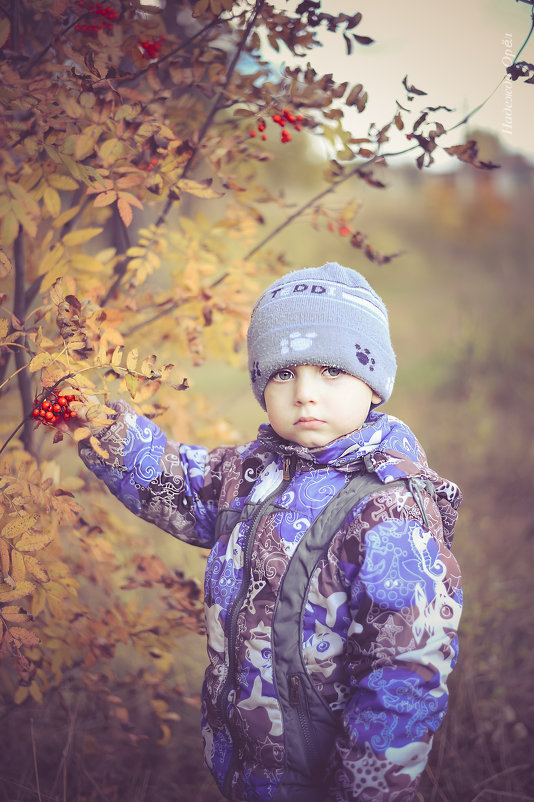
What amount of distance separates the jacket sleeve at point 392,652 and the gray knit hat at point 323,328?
395 mm

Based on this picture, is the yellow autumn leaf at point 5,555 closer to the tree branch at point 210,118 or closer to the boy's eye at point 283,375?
the boy's eye at point 283,375

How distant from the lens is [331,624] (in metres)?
1.49

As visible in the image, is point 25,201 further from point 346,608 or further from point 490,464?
point 490,464

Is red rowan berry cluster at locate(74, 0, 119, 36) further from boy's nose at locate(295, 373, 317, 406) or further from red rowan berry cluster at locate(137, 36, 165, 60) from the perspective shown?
boy's nose at locate(295, 373, 317, 406)

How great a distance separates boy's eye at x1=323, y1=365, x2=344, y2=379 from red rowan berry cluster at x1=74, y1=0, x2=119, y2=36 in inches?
46.7

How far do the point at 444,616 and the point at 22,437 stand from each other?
153 cm

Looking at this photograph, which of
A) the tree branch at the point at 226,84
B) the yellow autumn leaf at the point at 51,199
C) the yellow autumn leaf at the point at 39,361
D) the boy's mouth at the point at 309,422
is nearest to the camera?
the yellow autumn leaf at the point at 39,361

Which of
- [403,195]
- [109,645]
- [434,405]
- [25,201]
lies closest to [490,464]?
[434,405]

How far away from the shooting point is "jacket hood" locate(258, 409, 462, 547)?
5.05ft

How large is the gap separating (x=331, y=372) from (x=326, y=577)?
53 centimetres

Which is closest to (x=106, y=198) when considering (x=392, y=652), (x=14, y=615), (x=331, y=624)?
(x=14, y=615)

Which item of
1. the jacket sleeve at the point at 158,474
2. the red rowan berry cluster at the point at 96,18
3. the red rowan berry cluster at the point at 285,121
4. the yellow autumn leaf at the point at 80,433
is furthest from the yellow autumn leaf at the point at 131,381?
the red rowan berry cluster at the point at 96,18

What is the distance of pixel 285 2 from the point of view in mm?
1866

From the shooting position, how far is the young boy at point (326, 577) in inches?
54.9
